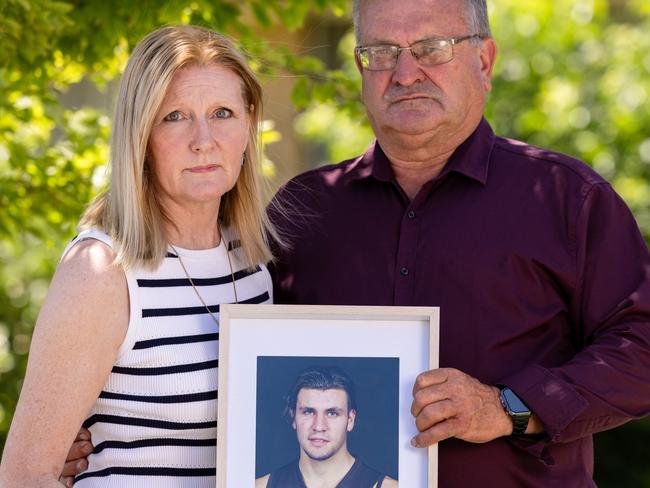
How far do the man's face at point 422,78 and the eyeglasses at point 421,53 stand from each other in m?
0.01

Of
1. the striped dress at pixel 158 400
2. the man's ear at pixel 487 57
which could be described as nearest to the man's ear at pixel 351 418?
the striped dress at pixel 158 400

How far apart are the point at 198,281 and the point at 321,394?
0.53 metres

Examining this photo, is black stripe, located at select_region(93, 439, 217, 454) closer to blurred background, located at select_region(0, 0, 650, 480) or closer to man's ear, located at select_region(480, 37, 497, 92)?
blurred background, located at select_region(0, 0, 650, 480)

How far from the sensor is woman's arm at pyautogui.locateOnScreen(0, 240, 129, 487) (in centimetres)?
285

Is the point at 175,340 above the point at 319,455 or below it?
above

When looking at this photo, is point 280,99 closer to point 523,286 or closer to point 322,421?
point 523,286

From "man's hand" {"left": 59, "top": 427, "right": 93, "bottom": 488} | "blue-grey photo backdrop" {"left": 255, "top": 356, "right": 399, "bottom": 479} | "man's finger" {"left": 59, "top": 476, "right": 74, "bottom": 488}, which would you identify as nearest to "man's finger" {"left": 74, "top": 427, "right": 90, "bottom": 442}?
"man's hand" {"left": 59, "top": 427, "right": 93, "bottom": 488}

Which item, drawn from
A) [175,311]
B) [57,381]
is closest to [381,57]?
[175,311]

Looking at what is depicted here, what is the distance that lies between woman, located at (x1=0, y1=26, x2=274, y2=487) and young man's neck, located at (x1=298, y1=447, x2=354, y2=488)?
309 millimetres

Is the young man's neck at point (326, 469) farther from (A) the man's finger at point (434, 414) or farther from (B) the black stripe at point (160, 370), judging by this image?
(B) the black stripe at point (160, 370)

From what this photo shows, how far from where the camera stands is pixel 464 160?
3564mm

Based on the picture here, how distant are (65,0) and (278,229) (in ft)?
5.09

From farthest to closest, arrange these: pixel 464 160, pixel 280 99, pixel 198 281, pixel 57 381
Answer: pixel 280 99
pixel 464 160
pixel 198 281
pixel 57 381

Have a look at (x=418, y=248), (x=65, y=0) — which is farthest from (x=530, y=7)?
(x=418, y=248)
